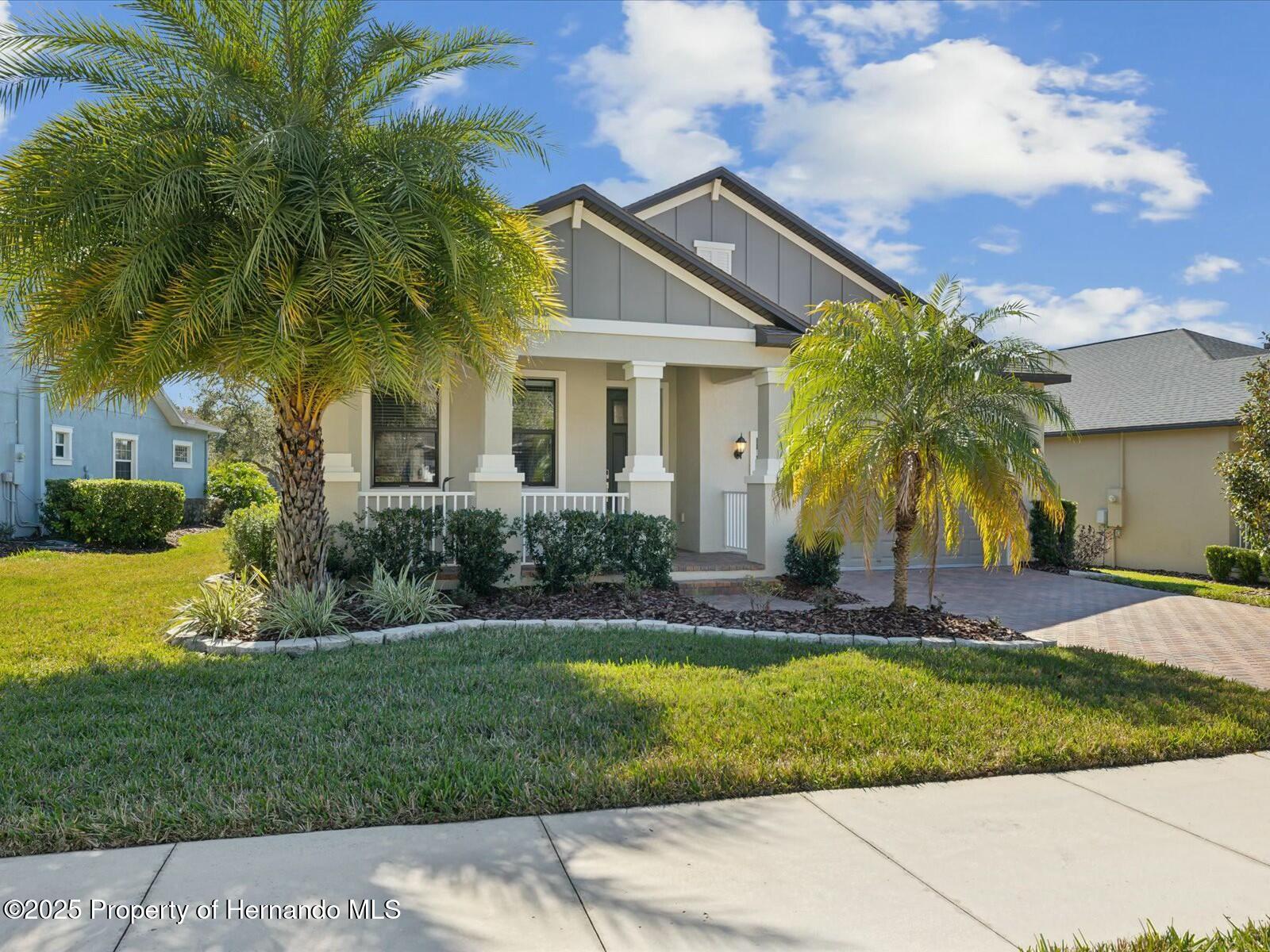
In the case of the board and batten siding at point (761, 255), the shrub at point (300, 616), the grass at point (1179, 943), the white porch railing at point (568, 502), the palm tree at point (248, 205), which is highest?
the board and batten siding at point (761, 255)

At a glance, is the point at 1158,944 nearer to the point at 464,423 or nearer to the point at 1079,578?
the point at 464,423

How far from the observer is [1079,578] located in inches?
551

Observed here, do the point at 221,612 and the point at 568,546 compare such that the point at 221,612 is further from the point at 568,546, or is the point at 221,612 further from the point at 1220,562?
the point at 1220,562

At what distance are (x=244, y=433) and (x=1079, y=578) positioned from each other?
33.3m

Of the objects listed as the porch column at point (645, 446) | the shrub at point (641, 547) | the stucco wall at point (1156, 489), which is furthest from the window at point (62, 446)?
the stucco wall at point (1156, 489)

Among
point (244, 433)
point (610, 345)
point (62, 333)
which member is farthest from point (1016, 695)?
point (244, 433)

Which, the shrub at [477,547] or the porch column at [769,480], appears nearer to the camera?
the shrub at [477,547]

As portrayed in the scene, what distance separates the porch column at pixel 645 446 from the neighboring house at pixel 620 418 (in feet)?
0.07

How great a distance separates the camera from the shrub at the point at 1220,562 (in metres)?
15.2

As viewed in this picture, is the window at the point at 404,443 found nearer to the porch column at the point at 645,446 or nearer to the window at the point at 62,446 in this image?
the porch column at the point at 645,446

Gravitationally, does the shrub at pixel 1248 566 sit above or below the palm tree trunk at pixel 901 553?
below

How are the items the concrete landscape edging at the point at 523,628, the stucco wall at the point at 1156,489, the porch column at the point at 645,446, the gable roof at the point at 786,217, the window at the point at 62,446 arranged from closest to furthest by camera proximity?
the concrete landscape edging at the point at 523,628 → the porch column at the point at 645,446 → the gable roof at the point at 786,217 → the stucco wall at the point at 1156,489 → the window at the point at 62,446

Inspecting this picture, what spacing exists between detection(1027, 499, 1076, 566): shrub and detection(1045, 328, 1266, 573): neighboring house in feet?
7.13

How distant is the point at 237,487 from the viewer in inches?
991
